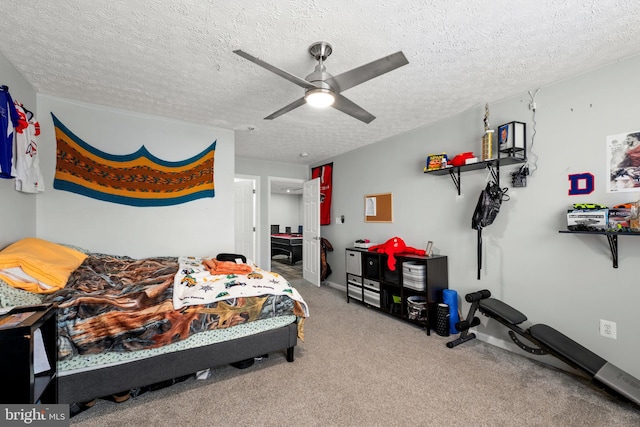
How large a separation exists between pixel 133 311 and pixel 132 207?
5.92 feet

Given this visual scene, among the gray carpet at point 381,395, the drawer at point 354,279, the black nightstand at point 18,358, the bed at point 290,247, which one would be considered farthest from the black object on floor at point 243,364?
the bed at point 290,247

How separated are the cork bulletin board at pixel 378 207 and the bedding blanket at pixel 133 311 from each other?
2.17 metres

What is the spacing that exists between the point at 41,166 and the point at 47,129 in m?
0.37

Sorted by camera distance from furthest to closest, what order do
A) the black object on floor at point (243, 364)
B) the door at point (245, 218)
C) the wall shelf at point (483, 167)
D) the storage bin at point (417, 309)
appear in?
the door at point (245, 218), the storage bin at point (417, 309), the wall shelf at point (483, 167), the black object on floor at point (243, 364)

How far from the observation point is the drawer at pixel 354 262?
3959 mm

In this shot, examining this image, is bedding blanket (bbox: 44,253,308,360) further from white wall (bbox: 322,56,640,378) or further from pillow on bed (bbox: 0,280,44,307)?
white wall (bbox: 322,56,640,378)

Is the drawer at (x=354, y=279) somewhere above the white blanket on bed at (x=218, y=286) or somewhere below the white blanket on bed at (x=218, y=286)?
below

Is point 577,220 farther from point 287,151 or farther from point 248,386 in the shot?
point 287,151

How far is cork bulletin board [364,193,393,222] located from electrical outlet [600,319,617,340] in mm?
2320

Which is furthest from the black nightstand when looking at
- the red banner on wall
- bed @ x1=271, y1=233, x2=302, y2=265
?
bed @ x1=271, y1=233, x2=302, y2=265

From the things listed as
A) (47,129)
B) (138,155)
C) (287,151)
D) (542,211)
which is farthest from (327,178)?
(47,129)

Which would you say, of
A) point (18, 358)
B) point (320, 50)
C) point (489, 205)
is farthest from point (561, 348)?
point (18, 358)

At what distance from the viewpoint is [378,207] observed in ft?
13.8

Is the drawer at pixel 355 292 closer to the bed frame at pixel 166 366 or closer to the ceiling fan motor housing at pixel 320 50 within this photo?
the bed frame at pixel 166 366
